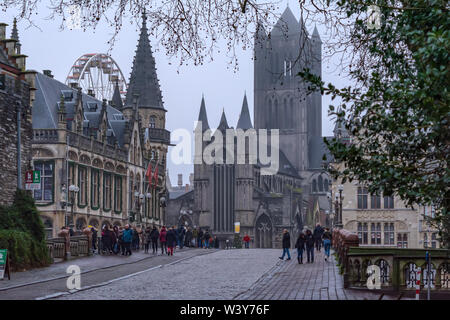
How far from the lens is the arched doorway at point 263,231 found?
123000 millimetres

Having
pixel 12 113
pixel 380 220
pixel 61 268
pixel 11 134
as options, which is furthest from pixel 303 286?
pixel 380 220

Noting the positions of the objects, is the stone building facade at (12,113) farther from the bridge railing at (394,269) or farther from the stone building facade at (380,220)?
the stone building facade at (380,220)

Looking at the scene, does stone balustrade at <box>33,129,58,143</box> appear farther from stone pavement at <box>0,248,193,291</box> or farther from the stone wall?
the stone wall

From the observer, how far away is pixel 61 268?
32.4m

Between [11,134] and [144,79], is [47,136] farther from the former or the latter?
[144,79]

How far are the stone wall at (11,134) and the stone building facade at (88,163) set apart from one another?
12223 millimetres

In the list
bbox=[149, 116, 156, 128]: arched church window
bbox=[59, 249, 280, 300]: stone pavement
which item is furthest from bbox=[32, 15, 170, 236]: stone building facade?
bbox=[59, 249, 280, 300]: stone pavement

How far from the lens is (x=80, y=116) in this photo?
62.8 metres

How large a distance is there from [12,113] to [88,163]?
27.3 metres

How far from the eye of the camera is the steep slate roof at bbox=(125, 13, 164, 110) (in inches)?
3506

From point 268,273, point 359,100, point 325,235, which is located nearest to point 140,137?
point 325,235

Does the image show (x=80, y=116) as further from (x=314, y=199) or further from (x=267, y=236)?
(x=314, y=199)

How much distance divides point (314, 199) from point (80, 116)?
9177 cm

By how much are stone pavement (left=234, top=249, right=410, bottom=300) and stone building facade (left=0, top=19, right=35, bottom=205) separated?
38.4 ft
